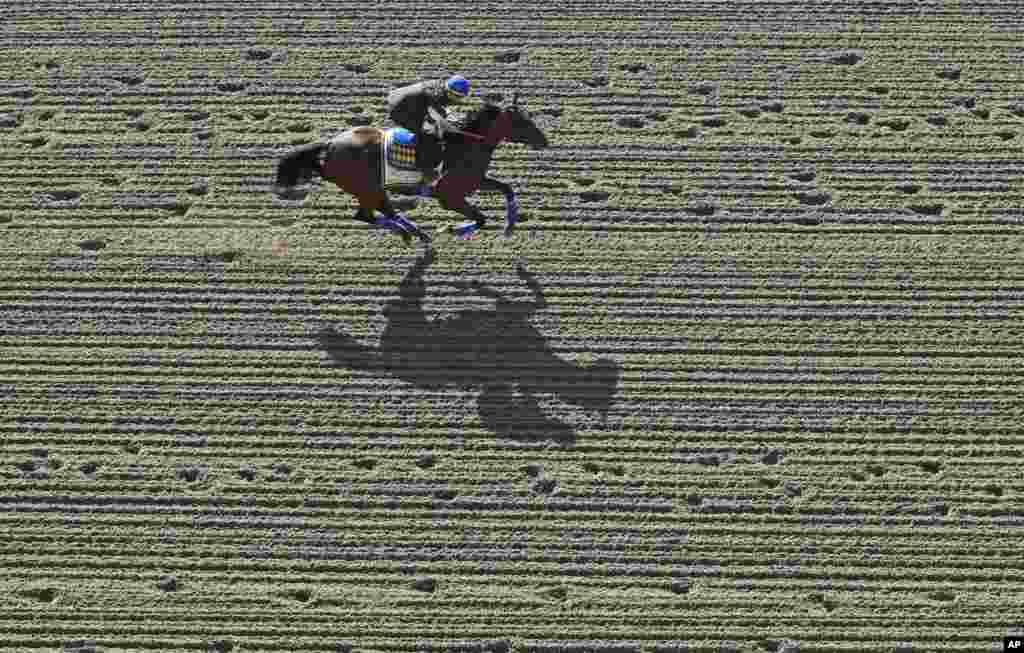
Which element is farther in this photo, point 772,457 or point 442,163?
point 442,163

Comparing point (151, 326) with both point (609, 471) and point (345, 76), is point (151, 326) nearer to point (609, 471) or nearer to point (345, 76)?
point (345, 76)

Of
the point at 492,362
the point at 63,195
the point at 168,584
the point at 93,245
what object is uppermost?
the point at 63,195

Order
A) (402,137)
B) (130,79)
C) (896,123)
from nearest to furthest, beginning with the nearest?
(402,137) → (896,123) → (130,79)

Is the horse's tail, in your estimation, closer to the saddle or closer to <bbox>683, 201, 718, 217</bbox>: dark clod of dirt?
the saddle

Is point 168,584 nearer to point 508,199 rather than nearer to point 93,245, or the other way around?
point 93,245

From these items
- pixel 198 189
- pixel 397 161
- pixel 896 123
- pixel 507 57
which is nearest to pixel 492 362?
pixel 397 161

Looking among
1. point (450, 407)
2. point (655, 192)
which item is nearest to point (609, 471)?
point (450, 407)

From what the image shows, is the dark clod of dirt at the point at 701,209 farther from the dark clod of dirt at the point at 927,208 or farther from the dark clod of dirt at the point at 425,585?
the dark clod of dirt at the point at 425,585

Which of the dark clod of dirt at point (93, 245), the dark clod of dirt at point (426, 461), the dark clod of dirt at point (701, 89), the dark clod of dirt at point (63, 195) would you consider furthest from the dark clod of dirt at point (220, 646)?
the dark clod of dirt at point (701, 89)
